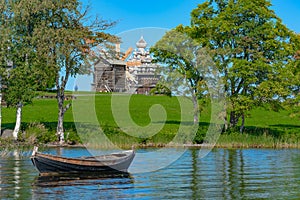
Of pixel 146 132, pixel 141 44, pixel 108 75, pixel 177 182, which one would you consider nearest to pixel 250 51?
pixel 146 132

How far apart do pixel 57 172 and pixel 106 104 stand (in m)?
55.2

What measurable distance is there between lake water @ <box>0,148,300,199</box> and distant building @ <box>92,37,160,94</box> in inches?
2321

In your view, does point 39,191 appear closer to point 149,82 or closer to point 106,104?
point 106,104

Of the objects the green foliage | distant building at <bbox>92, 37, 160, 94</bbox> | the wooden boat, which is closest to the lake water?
the wooden boat

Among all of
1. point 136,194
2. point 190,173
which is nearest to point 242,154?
point 190,173

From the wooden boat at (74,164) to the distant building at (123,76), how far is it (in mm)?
63792

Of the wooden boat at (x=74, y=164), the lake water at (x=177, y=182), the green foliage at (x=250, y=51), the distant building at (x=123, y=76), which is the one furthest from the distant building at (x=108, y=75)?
the wooden boat at (x=74, y=164)

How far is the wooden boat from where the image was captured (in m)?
32.1

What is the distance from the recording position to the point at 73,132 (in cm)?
5644

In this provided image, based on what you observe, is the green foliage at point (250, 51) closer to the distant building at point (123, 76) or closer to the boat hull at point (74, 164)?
the boat hull at point (74, 164)

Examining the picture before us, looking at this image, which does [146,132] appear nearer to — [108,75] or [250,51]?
[250,51]

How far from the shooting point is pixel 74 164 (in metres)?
32.4

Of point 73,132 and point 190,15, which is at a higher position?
point 190,15

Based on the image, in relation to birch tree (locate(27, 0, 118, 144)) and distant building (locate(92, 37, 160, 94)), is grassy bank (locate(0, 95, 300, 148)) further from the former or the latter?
distant building (locate(92, 37, 160, 94))
